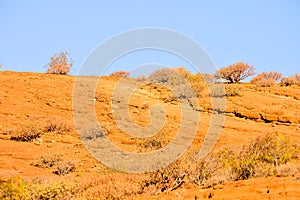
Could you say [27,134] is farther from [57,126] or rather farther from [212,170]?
[212,170]

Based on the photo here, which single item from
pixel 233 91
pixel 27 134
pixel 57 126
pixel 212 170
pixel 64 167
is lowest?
pixel 64 167

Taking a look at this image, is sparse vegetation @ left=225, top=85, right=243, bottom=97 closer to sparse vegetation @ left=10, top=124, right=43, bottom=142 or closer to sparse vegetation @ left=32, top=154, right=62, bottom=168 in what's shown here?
sparse vegetation @ left=10, top=124, right=43, bottom=142

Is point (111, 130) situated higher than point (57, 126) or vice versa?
point (57, 126)

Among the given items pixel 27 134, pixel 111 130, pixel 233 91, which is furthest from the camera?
pixel 233 91

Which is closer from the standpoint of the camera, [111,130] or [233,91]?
[111,130]

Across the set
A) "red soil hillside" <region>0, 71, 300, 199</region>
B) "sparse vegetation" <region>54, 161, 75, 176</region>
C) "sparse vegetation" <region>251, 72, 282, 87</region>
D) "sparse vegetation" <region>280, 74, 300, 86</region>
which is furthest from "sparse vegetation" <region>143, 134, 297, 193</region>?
"sparse vegetation" <region>280, 74, 300, 86</region>

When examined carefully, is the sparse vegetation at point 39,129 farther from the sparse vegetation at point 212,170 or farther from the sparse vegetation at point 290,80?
the sparse vegetation at point 290,80

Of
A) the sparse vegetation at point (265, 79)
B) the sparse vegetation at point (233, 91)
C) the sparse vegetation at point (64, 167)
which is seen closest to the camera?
the sparse vegetation at point (64, 167)

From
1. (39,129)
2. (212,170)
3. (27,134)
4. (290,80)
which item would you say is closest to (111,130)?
(39,129)

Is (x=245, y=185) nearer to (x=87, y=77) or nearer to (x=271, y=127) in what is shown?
(x=271, y=127)

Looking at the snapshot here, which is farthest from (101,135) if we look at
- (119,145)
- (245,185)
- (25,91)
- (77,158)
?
(245,185)

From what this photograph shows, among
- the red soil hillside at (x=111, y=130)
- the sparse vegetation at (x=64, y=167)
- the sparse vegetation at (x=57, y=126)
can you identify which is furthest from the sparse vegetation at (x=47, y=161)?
the sparse vegetation at (x=57, y=126)

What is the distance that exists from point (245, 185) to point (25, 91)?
63.4ft

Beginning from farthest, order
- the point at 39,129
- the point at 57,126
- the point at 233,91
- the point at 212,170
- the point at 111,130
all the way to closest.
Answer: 1. the point at 233,91
2. the point at 111,130
3. the point at 57,126
4. the point at 39,129
5. the point at 212,170
